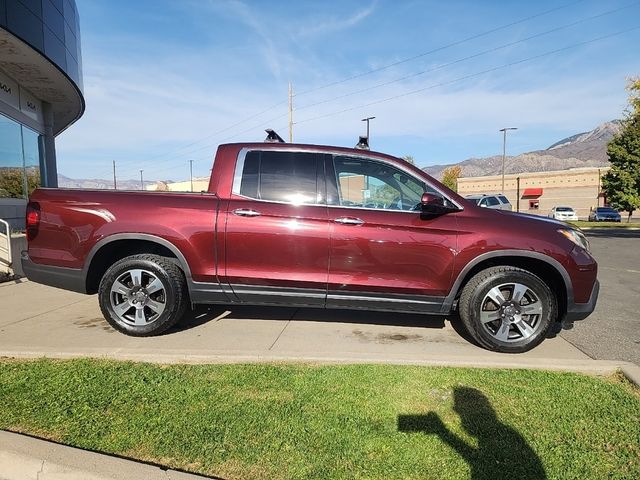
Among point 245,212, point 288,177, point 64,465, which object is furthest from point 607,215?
point 64,465

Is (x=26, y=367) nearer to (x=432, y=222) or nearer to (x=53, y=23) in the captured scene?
(x=432, y=222)

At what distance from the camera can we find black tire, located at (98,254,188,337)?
429 cm

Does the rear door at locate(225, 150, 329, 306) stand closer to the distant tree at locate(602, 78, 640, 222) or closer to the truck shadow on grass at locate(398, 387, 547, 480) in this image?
the truck shadow on grass at locate(398, 387, 547, 480)

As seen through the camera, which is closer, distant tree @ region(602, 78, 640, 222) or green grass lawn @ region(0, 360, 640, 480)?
green grass lawn @ region(0, 360, 640, 480)

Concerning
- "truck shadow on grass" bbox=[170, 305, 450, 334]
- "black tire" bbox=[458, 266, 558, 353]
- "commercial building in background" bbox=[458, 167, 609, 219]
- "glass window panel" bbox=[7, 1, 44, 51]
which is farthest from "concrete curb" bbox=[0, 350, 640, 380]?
"commercial building in background" bbox=[458, 167, 609, 219]

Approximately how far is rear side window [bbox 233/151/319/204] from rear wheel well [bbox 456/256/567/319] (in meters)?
1.71

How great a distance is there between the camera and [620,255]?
40.6 feet

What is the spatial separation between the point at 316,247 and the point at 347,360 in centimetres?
109

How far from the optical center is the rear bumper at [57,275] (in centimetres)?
435

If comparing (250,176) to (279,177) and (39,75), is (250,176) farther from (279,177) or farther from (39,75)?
(39,75)

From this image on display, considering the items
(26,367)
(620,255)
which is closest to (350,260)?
(26,367)

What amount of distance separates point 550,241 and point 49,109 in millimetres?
21728

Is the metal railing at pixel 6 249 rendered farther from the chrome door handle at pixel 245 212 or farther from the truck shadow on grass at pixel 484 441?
the truck shadow on grass at pixel 484 441

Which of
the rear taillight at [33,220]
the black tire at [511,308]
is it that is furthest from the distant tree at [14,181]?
the black tire at [511,308]
